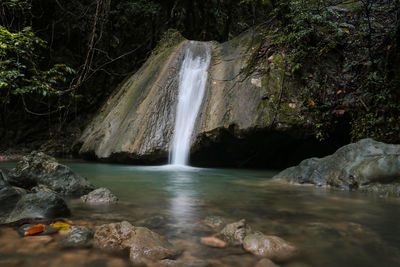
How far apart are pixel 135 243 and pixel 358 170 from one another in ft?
11.5

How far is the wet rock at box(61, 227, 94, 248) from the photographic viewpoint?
169cm

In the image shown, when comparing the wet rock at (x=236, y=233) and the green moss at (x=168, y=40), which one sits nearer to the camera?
the wet rock at (x=236, y=233)

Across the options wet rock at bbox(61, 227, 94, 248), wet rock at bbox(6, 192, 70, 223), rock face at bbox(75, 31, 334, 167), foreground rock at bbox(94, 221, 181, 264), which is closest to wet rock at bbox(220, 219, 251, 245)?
foreground rock at bbox(94, 221, 181, 264)

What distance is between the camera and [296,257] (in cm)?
160

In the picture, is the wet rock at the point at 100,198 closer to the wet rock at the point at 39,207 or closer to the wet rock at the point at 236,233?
the wet rock at the point at 39,207

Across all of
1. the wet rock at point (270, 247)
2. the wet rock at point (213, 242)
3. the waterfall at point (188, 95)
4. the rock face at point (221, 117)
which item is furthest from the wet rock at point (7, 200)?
the waterfall at point (188, 95)

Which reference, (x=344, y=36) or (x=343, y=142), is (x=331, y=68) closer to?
(x=344, y=36)

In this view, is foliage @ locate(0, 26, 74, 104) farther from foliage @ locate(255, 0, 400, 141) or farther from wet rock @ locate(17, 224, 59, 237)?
foliage @ locate(255, 0, 400, 141)

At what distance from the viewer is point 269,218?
240 cm

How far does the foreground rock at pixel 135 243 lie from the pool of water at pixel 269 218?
77mm

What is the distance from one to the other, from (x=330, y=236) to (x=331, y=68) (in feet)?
17.6

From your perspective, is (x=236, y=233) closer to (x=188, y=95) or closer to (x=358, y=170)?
(x=358, y=170)

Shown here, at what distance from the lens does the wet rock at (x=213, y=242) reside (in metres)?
1.77

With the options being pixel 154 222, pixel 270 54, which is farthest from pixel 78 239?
pixel 270 54
